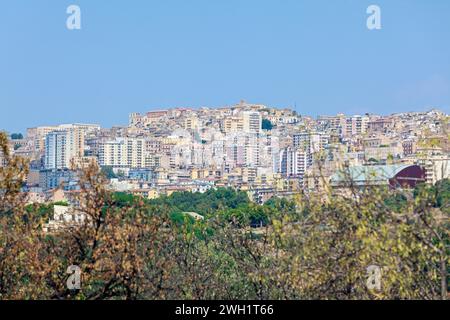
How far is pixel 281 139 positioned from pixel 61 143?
31425mm

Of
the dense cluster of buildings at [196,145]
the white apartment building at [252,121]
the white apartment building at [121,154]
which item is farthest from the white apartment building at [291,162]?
the white apartment building at [252,121]

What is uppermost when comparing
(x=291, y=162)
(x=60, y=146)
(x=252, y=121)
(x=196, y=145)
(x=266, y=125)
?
(x=252, y=121)

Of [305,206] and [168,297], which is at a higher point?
[305,206]

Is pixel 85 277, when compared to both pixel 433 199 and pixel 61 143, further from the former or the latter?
pixel 61 143

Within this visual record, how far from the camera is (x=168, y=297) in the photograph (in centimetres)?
1030

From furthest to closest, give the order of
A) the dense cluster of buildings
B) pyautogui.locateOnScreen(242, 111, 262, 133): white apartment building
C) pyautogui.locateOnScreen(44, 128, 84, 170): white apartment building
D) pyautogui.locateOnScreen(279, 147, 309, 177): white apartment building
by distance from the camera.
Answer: pyautogui.locateOnScreen(242, 111, 262, 133): white apartment building
pyautogui.locateOnScreen(44, 128, 84, 170): white apartment building
pyautogui.locateOnScreen(279, 147, 309, 177): white apartment building
the dense cluster of buildings

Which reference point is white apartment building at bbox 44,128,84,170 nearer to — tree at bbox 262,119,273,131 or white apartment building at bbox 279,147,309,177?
white apartment building at bbox 279,147,309,177

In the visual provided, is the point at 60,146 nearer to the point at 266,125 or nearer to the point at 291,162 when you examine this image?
the point at 291,162

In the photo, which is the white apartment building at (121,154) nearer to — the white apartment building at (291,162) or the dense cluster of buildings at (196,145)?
the dense cluster of buildings at (196,145)

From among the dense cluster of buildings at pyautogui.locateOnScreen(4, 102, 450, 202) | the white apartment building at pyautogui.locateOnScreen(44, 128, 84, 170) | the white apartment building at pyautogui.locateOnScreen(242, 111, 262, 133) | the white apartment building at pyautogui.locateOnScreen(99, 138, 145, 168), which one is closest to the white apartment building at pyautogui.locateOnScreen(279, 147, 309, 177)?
the dense cluster of buildings at pyautogui.locateOnScreen(4, 102, 450, 202)

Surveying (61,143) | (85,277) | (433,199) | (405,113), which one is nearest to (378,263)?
(433,199)

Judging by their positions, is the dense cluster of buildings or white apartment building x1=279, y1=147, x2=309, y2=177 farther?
white apartment building x1=279, y1=147, x2=309, y2=177

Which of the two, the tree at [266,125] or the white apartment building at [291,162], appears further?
the tree at [266,125]

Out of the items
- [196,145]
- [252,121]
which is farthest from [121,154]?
[252,121]
